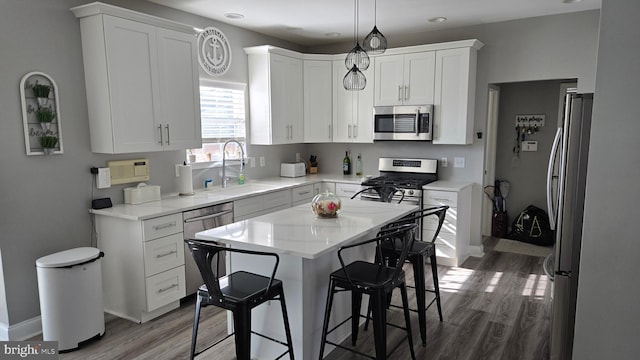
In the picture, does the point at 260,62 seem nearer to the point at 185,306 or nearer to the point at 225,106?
the point at 225,106

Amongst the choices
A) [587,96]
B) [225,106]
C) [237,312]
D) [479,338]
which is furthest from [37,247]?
[587,96]

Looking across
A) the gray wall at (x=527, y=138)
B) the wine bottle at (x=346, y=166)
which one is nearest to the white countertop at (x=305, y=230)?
the wine bottle at (x=346, y=166)

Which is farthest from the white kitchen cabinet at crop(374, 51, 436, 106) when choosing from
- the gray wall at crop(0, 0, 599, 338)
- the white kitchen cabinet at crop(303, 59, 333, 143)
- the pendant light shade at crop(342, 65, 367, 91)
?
the pendant light shade at crop(342, 65, 367, 91)

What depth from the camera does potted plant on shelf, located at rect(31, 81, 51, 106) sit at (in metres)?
3.02

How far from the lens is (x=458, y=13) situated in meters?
4.25

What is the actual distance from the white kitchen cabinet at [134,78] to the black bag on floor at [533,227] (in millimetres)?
4360

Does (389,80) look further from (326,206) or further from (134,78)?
(134,78)

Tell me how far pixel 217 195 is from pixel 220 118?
100cm

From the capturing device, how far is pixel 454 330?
3143 millimetres

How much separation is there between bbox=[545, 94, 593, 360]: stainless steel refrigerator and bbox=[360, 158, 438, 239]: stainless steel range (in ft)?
6.66

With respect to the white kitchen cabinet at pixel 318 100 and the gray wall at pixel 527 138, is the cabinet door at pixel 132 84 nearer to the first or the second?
the white kitchen cabinet at pixel 318 100

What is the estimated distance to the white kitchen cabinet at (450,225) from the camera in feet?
14.7

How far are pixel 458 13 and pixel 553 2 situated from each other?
0.86 meters

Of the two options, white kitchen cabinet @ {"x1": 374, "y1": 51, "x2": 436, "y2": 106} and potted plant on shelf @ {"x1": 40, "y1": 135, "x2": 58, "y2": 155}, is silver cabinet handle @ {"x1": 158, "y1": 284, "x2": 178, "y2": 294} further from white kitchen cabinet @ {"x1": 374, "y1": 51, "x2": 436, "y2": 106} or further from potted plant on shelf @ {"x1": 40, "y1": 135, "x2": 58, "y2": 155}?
white kitchen cabinet @ {"x1": 374, "y1": 51, "x2": 436, "y2": 106}
